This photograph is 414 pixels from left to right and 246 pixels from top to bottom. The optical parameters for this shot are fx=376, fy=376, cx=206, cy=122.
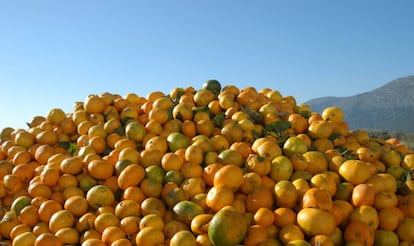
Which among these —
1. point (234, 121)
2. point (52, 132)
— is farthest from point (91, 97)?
point (234, 121)

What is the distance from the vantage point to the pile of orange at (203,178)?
3.77 metres

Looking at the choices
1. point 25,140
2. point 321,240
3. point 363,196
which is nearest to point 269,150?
point 363,196

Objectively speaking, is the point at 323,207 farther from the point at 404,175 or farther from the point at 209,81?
the point at 209,81

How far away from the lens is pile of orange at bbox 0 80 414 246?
377 centimetres

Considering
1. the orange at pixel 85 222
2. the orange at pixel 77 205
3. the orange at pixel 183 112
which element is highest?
the orange at pixel 183 112

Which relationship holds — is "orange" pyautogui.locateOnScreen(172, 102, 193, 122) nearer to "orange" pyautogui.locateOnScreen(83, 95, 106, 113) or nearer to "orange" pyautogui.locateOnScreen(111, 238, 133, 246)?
"orange" pyautogui.locateOnScreen(83, 95, 106, 113)

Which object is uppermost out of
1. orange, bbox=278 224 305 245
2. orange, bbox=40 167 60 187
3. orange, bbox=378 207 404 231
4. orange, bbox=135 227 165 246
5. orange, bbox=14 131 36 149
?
orange, bbox=14 131 36 149

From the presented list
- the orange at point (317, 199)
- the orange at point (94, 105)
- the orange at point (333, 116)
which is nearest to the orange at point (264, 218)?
the orange at point (317, 199)

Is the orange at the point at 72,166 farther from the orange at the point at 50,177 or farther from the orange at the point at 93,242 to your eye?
the orange at the point at 93,242

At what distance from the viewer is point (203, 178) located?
454cm

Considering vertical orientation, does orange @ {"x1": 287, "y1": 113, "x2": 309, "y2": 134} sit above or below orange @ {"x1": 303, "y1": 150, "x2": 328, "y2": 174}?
above

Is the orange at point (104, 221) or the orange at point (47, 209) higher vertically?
the orange at point (47, 209)

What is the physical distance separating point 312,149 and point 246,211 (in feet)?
5.04

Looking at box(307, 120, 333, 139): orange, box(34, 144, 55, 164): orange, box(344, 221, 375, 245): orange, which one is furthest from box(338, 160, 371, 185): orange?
box(34, 144, 55, 164): orange
